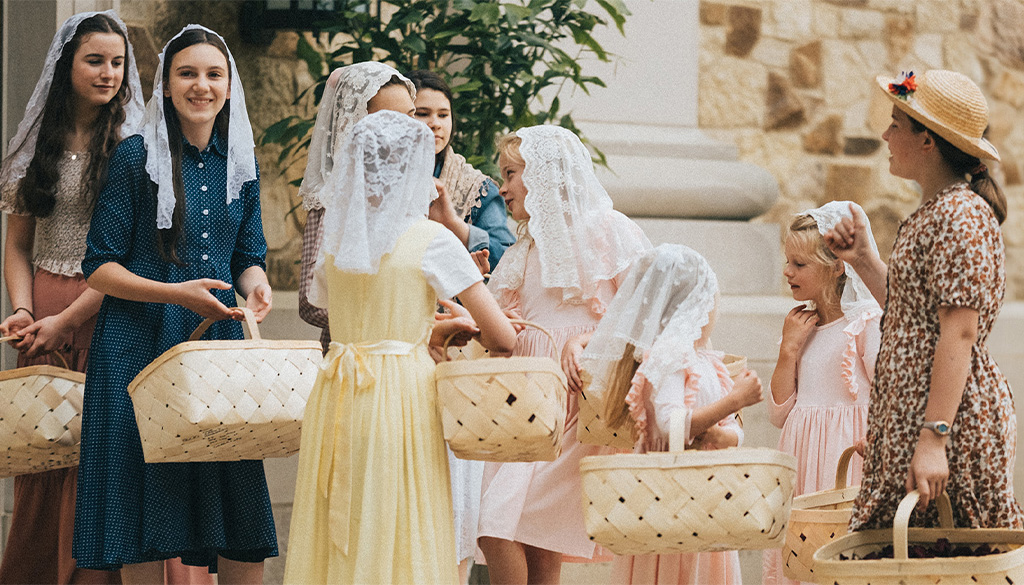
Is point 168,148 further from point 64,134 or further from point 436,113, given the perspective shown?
point 436,113

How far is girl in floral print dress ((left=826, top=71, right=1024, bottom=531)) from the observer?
284cm

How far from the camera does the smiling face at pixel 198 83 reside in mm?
3611

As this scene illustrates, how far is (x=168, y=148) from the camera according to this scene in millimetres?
3592

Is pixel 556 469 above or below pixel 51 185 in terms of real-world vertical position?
below

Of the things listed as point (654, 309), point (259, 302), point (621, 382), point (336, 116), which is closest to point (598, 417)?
point (621, 382)

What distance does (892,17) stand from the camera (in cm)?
739

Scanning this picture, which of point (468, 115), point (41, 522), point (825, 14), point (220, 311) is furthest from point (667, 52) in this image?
point (41, 522)

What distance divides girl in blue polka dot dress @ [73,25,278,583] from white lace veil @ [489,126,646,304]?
0.85m

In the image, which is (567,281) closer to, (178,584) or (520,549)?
(520,549)

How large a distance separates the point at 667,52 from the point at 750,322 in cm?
136

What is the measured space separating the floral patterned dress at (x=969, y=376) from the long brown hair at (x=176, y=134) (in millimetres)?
1986

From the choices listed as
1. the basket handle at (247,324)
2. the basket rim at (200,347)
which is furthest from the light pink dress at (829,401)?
the basket handle at (247,324)

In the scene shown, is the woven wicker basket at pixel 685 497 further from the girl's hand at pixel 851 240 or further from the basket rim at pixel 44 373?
the basket rim at pixel 44 373

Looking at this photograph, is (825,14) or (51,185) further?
(825,14)
